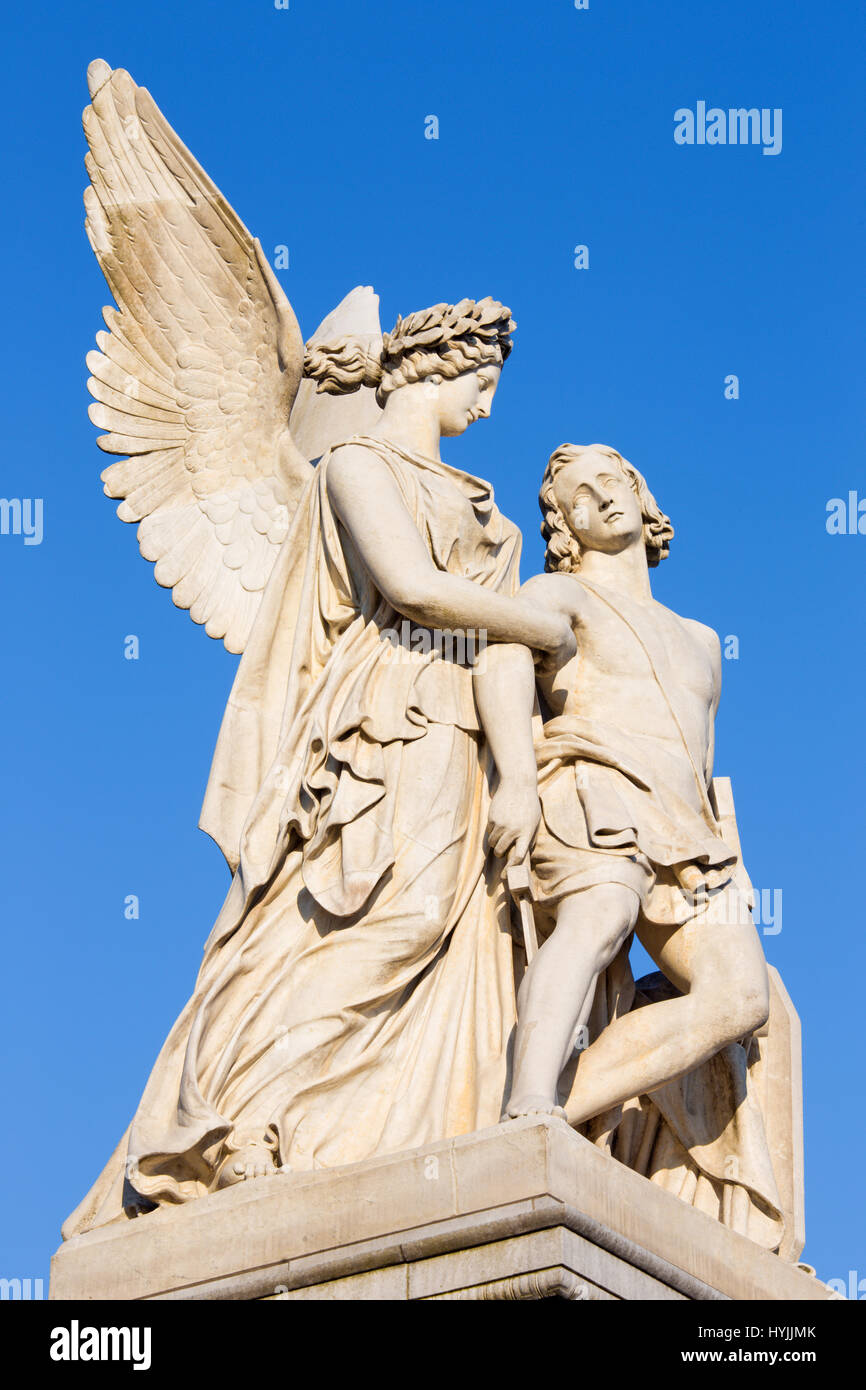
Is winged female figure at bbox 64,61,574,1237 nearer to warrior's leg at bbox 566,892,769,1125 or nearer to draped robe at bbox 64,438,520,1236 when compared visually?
draped robe at bbox 64,438,520,1236

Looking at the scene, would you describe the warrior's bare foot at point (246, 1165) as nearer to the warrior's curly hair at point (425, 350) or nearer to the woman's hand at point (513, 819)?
the woman's hand at point (513, 819)

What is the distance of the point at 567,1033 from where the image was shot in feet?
28.0

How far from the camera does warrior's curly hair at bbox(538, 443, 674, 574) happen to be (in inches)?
407

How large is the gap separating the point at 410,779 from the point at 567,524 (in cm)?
168

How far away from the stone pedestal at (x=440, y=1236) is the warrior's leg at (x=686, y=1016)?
0.59m

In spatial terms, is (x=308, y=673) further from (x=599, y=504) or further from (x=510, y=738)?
(x=599, y=504)

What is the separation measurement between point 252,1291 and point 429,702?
259cm

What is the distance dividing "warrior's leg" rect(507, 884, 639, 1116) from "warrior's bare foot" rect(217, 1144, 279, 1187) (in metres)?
0.96

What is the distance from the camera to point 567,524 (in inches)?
408

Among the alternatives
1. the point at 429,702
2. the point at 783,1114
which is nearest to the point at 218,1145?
the point at 429,702

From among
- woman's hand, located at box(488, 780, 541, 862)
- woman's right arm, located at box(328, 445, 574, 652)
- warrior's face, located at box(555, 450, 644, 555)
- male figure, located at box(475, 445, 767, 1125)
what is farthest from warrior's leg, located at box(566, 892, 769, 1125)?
warrior's face, located at box(555, 450, 644, 555)

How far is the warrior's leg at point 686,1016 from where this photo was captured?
882 cm

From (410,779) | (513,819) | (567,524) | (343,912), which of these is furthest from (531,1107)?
(567,524)
